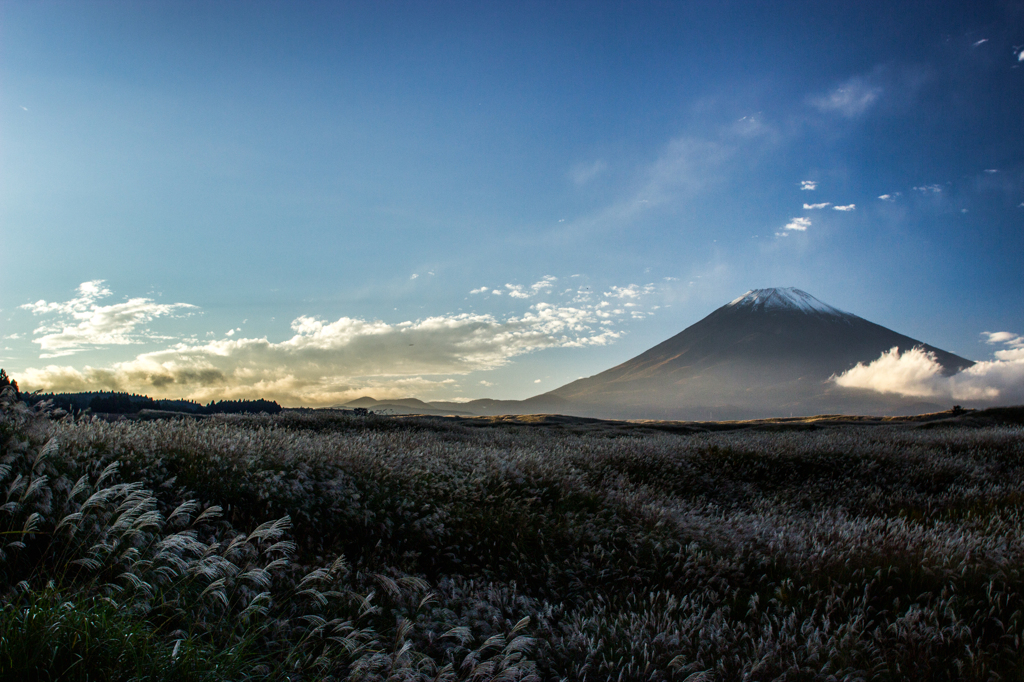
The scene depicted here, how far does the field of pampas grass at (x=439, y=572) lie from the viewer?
3.26 m

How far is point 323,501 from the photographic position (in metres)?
6.23

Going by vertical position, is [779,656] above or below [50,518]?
below

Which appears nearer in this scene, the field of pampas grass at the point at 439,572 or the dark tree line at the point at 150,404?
the field of pampas grass at the point at 439,572

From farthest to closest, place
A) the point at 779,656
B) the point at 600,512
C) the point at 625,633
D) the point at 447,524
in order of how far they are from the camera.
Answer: the point at 600,512, the point at 447,524, the point at 625,633, the point at 779,656

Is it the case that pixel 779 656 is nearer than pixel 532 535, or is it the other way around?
pixel 779 656

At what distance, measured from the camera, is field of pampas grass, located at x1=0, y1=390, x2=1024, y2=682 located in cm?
326

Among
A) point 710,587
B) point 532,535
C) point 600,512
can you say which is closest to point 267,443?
point 532,535

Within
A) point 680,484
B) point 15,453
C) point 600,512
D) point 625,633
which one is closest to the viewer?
point 625,633

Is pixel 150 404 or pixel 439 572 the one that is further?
pixel 150 404

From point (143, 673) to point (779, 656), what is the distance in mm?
4150

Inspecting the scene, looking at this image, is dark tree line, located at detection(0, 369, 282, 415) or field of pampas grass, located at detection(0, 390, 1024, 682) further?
dark tree line, located at detection(0, 369, 282, 415)

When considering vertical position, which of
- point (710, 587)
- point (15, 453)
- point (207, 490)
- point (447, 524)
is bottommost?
point (710, 587)

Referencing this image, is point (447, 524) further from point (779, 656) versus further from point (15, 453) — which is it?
point (15, 453)

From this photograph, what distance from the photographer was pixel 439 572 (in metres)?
5.52
